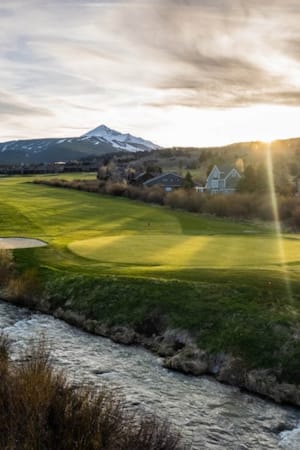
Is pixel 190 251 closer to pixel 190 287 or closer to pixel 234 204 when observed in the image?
pixel 190 287

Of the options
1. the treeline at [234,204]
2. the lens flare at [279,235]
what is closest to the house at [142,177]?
the treeline at [234,204]

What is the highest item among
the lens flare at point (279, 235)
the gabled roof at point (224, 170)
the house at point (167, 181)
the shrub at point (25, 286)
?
the gabled roof at point (224, 170)

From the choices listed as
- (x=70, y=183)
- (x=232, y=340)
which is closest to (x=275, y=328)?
(x=232, y=340)

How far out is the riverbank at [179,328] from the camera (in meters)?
14.1

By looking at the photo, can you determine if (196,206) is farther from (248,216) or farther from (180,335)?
(180,335)

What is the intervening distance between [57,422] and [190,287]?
37.9 feet

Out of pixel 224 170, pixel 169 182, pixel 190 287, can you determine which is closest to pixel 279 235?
pixel 190 287

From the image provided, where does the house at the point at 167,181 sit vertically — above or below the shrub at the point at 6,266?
above

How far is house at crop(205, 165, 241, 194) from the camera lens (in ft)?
327

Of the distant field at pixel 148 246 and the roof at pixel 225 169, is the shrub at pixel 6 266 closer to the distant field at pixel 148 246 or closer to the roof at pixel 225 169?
the distant field at pixel 148 246

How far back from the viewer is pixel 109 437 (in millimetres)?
7535

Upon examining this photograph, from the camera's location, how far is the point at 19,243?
31688 mm

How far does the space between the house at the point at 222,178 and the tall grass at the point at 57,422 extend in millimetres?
92047

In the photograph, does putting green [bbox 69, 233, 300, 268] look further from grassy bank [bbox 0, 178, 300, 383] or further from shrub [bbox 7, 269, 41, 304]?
shrub [bbox 7, 269, 41, 304]
